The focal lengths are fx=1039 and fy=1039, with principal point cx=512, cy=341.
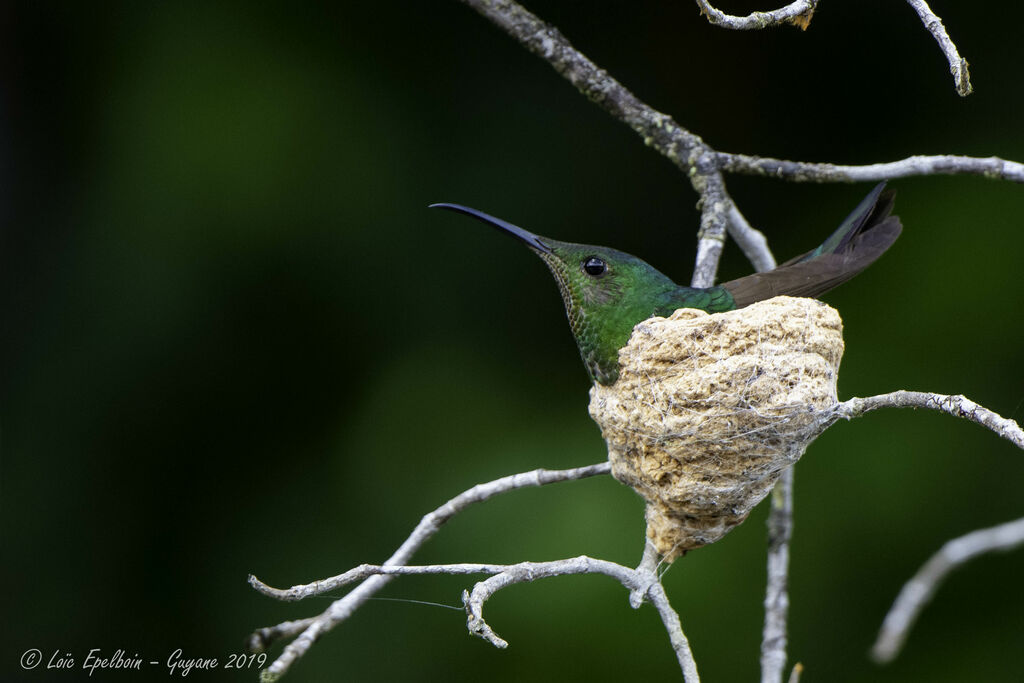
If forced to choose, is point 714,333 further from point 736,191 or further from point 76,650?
point 76,650

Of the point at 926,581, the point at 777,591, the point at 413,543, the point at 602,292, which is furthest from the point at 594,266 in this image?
the point at 926,581

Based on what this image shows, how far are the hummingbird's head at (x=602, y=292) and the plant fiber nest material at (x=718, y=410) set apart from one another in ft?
0.35

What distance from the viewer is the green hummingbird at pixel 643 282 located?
9.53 feet

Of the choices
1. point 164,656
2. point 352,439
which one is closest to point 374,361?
point 352,439

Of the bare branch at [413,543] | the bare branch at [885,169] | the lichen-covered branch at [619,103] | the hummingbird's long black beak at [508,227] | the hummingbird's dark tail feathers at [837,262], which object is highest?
the lichen-covered branch at [619,103]

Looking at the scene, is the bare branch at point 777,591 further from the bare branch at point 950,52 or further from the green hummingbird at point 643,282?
the bare branch at point 950,52

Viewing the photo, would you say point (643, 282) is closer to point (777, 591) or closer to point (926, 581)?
point (777, 591)

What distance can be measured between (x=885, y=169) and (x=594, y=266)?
0.85 m

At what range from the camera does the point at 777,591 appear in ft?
10.0

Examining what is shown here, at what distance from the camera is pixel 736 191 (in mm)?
4578

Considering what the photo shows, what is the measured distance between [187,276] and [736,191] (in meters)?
2.39

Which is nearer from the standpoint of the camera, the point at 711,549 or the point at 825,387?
the point at 825,387

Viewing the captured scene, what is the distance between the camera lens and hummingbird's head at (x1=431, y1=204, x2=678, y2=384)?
2957 mm

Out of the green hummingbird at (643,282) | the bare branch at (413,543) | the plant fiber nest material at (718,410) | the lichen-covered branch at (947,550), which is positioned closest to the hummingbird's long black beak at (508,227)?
the green hummingbird at (643,282)
